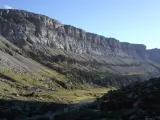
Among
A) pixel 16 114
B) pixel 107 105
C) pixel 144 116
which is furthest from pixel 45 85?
pixel 144 116

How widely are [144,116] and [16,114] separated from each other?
31.6m

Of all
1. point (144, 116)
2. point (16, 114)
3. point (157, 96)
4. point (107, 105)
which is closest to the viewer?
point (144, 116)

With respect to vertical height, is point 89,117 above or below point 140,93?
below

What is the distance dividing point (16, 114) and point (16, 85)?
106m

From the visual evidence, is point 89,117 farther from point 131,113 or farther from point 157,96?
point 157,96

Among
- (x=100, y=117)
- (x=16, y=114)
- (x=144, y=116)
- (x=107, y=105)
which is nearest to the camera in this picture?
(x=144, y=116)

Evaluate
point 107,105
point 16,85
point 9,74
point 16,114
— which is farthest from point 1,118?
point 9,74

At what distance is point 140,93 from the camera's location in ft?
158

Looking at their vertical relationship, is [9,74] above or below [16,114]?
above

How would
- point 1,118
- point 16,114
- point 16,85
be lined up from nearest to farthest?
1. point 1,118
2. point 16,114
3. point 16,85

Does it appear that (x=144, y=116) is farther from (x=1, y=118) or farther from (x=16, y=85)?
(x=16, y=85)

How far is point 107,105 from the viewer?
47.5 meters

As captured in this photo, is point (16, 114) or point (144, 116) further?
point (16, 114)

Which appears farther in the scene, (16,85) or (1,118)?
(16,85)
